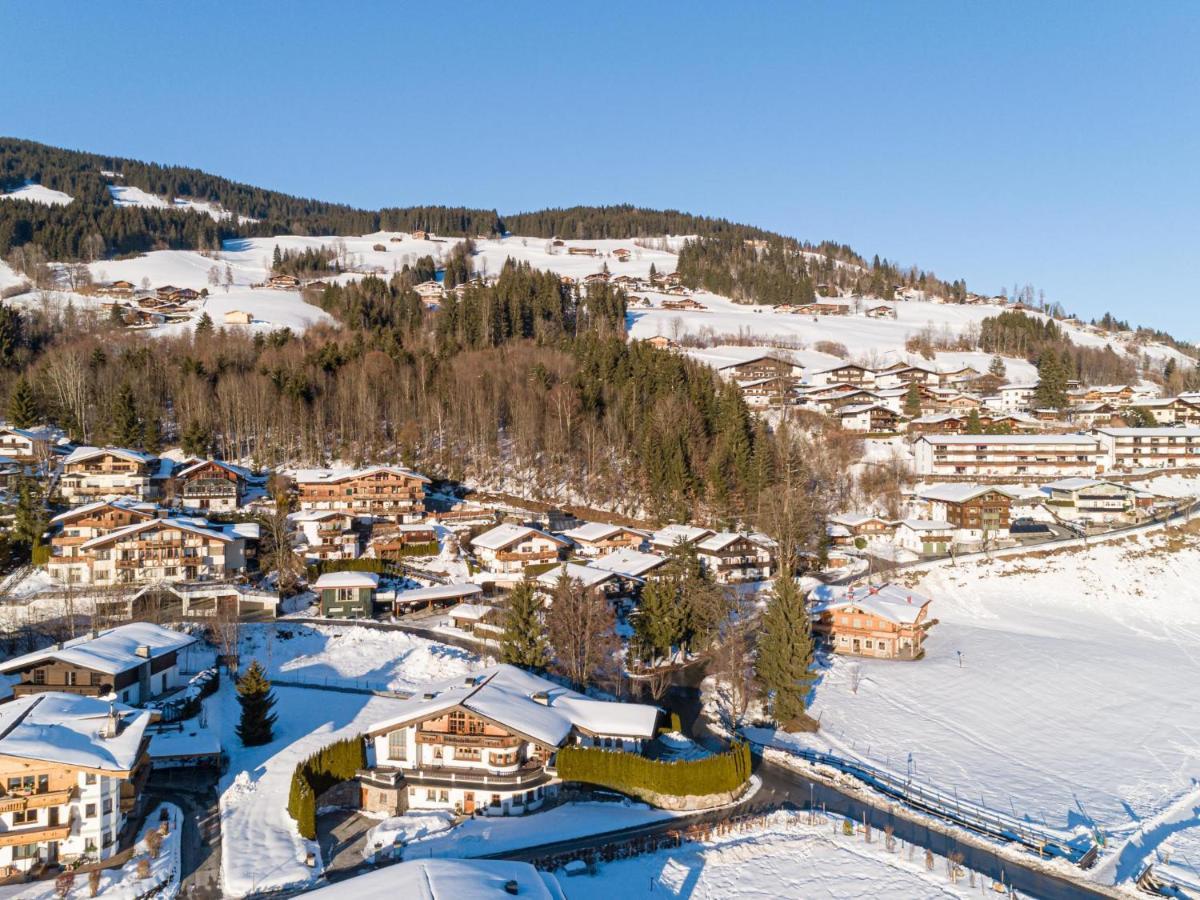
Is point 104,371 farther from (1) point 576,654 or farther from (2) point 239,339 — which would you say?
(1) point 576,654

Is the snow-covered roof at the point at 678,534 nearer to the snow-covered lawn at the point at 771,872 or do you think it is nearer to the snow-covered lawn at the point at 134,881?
the snow-covered lawn at the point at 771,872

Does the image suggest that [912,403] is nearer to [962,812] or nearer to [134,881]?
[962,812]

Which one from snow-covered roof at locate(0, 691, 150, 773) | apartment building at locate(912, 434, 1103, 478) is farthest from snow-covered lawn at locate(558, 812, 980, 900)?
apartment building at locate(912, 434, 1103, 478)

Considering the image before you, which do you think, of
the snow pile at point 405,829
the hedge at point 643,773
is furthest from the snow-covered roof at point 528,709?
the snow pile at point 405,829

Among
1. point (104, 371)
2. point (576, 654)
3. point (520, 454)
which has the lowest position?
point (576, 654)

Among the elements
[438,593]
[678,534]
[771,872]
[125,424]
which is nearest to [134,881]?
[771,872]

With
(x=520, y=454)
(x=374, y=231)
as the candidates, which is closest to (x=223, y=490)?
(x=520, y=454)
